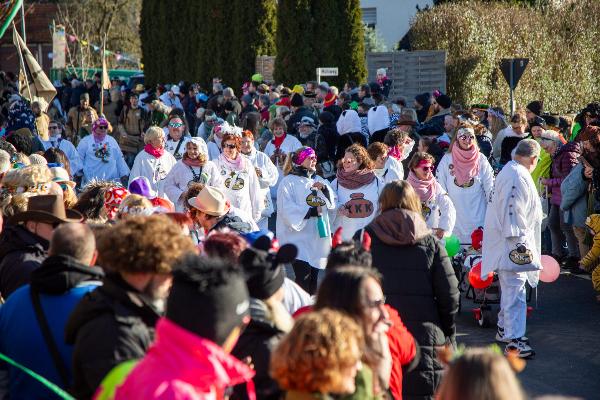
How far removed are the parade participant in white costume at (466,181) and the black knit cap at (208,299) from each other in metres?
8.14

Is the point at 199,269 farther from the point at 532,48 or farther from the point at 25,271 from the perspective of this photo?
the point at 532,48

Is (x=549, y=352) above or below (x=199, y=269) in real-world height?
below

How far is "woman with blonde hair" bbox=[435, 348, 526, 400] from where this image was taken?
3107mm

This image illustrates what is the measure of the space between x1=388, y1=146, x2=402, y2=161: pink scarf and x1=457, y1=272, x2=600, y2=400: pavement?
1843 mm

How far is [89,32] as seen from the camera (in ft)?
184

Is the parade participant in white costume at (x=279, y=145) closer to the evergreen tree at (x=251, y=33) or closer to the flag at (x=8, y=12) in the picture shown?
the flag at (x=8, y=12)

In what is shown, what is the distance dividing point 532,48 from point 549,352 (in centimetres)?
1870

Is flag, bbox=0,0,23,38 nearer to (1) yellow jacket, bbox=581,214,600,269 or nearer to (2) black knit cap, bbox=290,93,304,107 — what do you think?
(2) black knit cap, bbox=290,93,304,107

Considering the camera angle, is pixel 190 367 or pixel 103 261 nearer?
pixel 190 367

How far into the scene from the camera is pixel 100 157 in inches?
574

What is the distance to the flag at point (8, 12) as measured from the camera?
13023mm

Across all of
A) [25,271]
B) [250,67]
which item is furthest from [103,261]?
[250,67]

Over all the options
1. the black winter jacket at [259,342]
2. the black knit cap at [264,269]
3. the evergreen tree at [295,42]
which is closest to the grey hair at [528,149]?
the black knit cap at [264,269]

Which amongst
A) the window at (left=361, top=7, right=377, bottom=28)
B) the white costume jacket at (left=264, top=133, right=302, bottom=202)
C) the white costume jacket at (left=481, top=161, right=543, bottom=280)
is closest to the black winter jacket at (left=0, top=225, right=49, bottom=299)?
the white costume jacket at (left=481, top=161, right=543, bottom=280)
